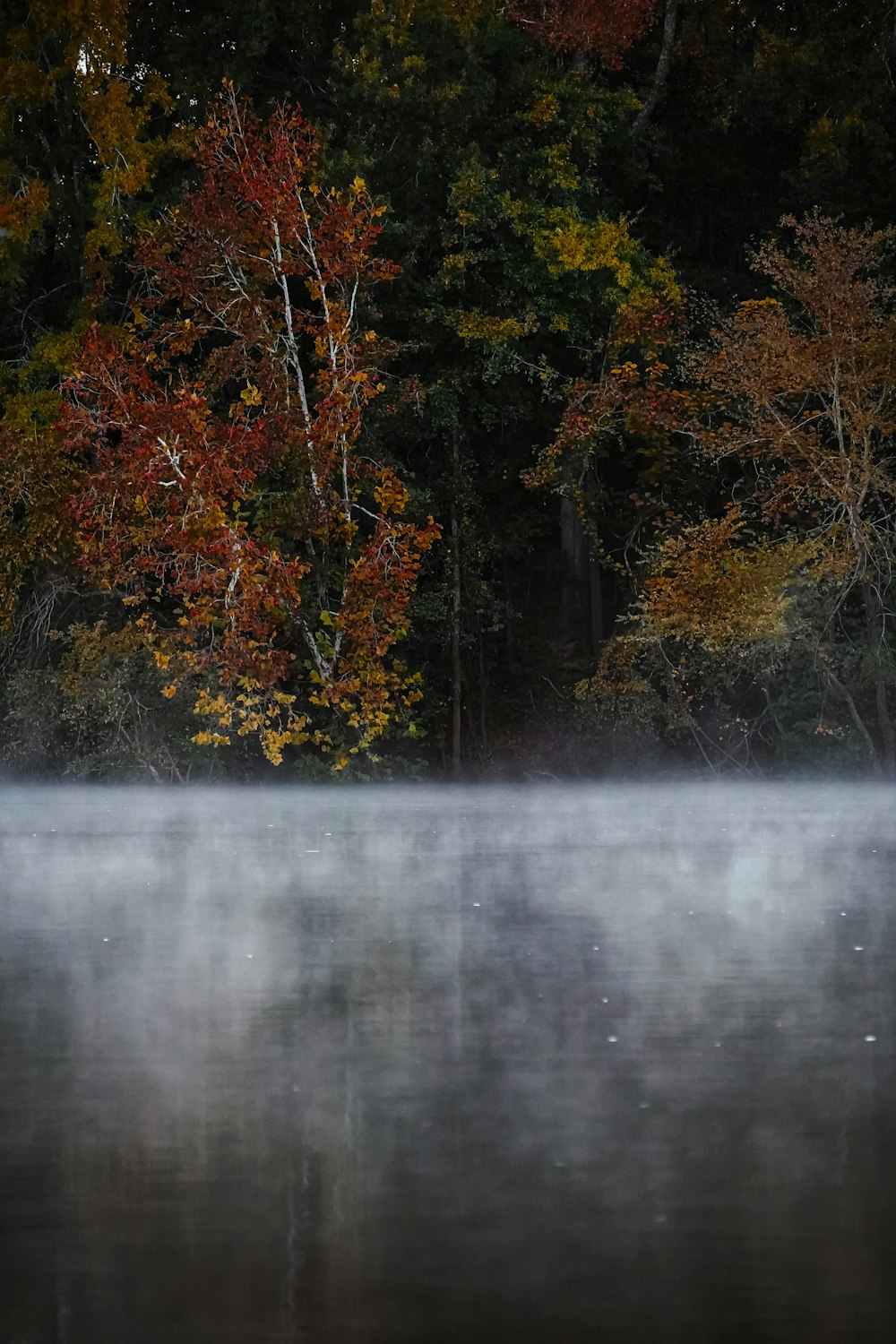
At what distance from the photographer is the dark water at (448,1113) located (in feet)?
14.9

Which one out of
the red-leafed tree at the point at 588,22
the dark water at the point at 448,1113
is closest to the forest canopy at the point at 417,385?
the red-leafed tree at the point at 588,22

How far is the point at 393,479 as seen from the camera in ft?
97.6

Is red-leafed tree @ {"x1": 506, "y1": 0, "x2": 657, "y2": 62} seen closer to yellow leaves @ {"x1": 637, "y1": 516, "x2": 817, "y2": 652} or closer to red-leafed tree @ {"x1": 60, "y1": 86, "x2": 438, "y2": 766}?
red-leafed tree @ {"x1": 60, "y1": 86, "x2": 438, "y2": 766}

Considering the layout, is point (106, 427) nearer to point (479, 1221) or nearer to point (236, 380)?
point (236, 380)

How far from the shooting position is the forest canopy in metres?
29.3

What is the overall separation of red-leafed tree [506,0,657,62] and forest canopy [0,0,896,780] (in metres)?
0.05

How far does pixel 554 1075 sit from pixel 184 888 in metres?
8.00

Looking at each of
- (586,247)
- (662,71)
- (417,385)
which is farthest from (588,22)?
(417,385)

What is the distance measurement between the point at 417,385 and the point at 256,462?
2.63 metres

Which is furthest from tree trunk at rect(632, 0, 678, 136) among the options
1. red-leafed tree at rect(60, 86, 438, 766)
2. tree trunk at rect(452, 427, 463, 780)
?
tree trunk at rect(452, 427, 463, 780)

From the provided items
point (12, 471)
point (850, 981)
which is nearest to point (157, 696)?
point (12, 471)

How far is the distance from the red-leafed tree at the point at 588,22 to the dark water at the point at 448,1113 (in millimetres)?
19517

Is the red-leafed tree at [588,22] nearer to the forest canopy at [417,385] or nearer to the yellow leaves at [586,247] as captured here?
the forest canopy at [417,385]

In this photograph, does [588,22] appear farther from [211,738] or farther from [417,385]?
[211,738]
